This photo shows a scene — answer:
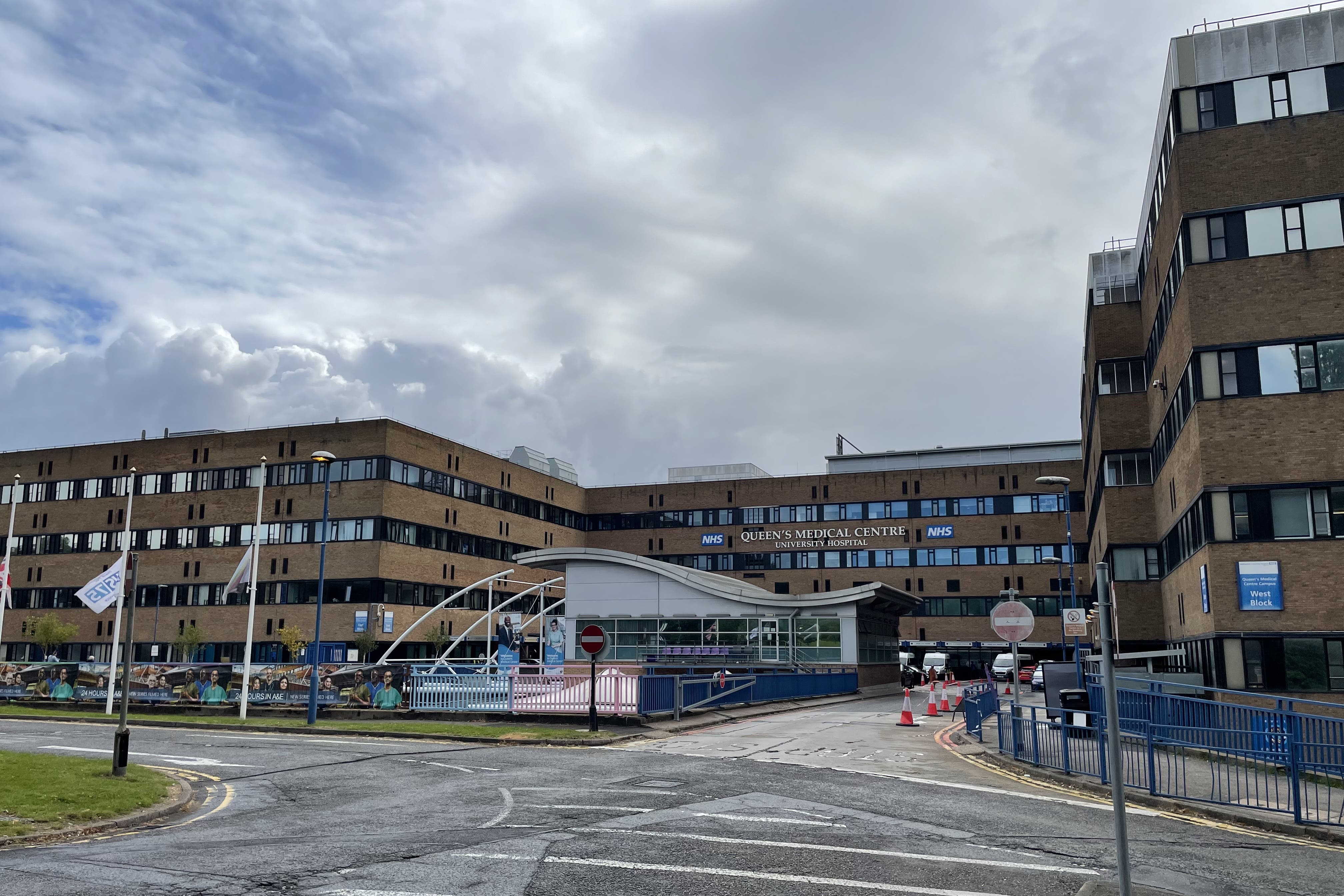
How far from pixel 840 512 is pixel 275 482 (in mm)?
43869

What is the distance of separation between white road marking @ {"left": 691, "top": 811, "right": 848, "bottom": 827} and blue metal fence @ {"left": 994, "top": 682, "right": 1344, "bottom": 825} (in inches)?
214

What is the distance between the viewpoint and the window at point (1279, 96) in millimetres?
30594

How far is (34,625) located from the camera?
7025 centimetres

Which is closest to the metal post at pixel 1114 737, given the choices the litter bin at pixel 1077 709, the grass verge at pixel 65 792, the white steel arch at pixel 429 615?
the litter bin at pixel 1077 709

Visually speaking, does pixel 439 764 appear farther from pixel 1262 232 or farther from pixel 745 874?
pixel 1262 232

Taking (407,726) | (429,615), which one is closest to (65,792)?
(407,726)

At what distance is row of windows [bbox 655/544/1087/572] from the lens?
82.0 metres

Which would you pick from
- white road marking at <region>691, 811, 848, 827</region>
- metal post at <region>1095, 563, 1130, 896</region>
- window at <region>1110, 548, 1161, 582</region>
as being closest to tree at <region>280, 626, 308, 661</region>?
window at <region>1110, 548, 1161, 582</region>

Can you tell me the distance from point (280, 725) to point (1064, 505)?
6491 cm

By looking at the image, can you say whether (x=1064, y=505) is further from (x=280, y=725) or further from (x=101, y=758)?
(x=101, y=758)

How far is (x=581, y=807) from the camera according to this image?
14453 mm

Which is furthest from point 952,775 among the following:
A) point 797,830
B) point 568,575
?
point 568,575

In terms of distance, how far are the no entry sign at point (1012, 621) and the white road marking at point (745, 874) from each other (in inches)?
494

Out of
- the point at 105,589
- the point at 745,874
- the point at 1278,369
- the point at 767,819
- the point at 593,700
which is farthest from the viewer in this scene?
the point at 105,589
